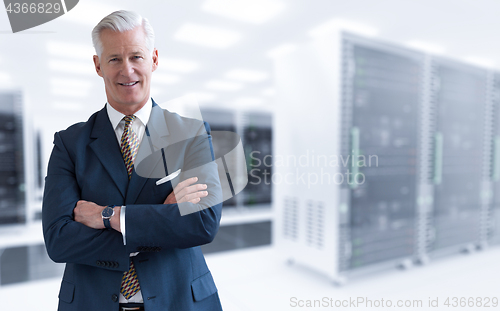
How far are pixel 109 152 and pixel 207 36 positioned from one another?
386cm

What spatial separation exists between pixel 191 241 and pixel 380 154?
7.24 ft

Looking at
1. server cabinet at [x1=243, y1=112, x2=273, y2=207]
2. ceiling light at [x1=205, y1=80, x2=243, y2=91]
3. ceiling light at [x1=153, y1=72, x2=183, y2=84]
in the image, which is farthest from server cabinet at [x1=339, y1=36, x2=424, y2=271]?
ceiling light at [x1=205, y1=80, x2=243, y2=91]

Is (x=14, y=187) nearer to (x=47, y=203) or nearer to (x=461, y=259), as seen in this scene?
(x=47, y=203)

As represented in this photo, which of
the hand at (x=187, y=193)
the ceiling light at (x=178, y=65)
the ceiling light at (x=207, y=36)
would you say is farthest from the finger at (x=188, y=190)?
the ceiling light at (x=178, y=65)

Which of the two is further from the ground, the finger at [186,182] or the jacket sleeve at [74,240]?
→ the finger at [186,182]

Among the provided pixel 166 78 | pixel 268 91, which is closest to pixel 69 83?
pixel 166 78

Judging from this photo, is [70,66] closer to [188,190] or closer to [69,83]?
[69,83]

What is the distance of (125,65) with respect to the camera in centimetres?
104

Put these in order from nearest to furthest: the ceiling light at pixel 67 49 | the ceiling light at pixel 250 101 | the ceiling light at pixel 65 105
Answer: the ceiling light at pixel 67 49
the ceiling light at pixel 65 105
the ceiling light at pixel 250 101

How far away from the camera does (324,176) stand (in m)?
2.45

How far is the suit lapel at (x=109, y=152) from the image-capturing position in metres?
1.04

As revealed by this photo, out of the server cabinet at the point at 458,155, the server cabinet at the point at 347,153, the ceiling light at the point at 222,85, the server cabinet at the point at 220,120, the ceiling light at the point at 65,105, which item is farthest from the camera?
the ceiling light at the point at 65,105

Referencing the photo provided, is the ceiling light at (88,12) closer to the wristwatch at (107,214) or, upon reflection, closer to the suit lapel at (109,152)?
the suit lapel at (109,152)

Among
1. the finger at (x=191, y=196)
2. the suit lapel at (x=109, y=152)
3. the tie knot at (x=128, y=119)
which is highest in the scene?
the tie knot at (x=128, y=119)
